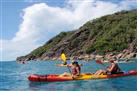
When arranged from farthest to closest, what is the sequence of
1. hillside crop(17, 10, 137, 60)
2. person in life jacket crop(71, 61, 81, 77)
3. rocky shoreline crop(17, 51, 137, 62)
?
hillside crop(17, 10, 137, 60), rocky shoreline crop(17, 51, 137, 62), person in life jacket crop(71, 61, 81, 77)

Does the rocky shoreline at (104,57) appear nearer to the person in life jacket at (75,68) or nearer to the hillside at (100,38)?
the hillside at (100,38)

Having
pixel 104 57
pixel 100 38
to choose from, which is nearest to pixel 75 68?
pixel 104 57

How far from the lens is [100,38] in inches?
5768

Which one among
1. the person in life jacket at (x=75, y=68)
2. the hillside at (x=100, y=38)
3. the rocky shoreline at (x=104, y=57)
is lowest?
the person in life jacket at (x=75, y=68)

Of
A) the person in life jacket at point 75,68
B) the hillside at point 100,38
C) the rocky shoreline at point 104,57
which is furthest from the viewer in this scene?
Result: the hillside at point 100,38

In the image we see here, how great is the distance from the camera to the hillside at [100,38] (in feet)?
433

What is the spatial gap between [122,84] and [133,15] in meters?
126

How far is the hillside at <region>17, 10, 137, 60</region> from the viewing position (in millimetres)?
132000

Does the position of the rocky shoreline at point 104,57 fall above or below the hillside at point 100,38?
below

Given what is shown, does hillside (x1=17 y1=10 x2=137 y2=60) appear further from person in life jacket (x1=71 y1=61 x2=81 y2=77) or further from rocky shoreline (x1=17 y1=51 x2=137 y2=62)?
person in life jacket (x1=71 y1=61 x2=81 y2=77)

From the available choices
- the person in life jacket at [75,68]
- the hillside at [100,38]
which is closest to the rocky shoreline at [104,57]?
the hillside at [100,38]

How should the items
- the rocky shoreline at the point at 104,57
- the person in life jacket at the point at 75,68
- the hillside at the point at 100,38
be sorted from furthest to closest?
the hillside at the point at 100,38 < the rocky shoreline at the point at 104,57 < the person in life jacket at the point at 75,68

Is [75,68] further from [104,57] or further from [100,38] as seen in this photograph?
[100,38]

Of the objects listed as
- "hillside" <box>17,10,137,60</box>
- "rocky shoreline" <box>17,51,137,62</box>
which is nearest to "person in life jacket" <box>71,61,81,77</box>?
"rocky shoreline" <box>17,51,137,62</box>
